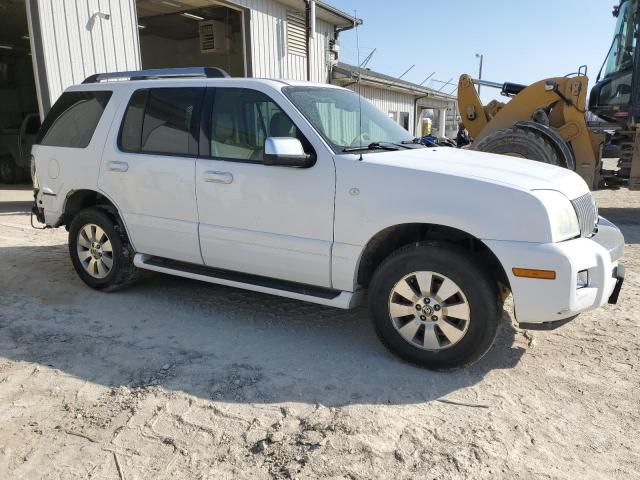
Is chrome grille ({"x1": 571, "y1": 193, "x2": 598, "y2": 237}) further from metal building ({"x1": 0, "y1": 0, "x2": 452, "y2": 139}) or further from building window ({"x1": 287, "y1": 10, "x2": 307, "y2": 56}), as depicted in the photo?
building window ({"x1": 287, "y1": 10, "x2": 307, "y2": 56})

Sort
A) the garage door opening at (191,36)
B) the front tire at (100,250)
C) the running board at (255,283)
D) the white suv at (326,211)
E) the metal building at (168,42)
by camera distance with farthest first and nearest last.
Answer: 1. the garage door opening at (191,36)
2. the metal building at (168,42)
3. the front tire at (100,250)
4. the running board at (255,283)
5. the white suv at (326,211)

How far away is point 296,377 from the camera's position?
3.46 meters

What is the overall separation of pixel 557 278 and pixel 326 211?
1552mm

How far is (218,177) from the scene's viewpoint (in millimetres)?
4109

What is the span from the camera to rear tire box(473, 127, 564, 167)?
767cm

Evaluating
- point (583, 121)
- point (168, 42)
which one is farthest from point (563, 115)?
point (168, 42)

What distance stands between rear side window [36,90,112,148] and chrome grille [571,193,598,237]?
13.7 ft

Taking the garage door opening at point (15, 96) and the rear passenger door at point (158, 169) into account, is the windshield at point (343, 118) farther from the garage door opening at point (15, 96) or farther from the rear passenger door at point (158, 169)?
the garage door opening at point (15, 96)

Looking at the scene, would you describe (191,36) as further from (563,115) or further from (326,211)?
(326,211)

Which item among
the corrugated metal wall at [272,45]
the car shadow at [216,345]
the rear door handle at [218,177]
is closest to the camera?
the car shadow at [216,345]

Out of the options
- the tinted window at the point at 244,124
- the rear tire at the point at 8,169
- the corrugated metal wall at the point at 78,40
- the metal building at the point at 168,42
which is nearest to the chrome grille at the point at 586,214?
the tinted window at the point at 244,124

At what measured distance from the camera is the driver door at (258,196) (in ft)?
12.3

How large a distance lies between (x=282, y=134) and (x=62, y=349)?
2.31m

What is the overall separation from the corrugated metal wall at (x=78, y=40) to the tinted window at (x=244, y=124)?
19.2 ft
